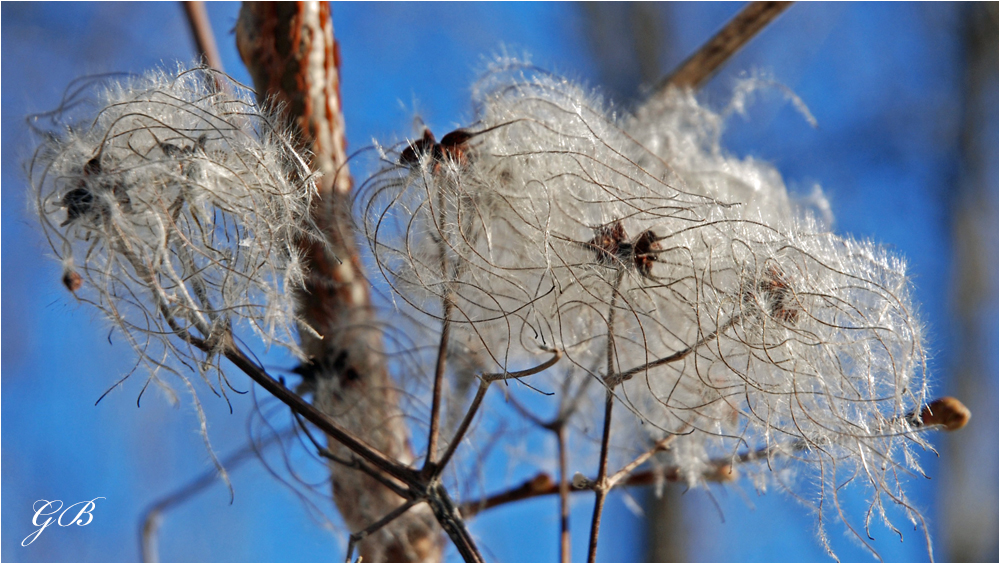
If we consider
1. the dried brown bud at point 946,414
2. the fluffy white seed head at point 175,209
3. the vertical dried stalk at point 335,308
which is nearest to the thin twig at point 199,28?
the vertical dried stalk at point 335,308

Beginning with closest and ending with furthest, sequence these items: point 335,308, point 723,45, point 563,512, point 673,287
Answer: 1. point 673,287
2. point 563,512
3. point 335,308
4. point 723,45

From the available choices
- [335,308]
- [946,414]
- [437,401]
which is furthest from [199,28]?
[946,414]

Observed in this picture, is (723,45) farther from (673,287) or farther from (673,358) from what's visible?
(673,358)

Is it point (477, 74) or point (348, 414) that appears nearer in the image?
point (477, 74)

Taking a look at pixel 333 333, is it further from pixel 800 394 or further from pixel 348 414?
pixel 800 394

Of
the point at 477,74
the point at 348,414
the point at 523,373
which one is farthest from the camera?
the point at 348,414

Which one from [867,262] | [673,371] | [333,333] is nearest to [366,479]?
[333,333]
